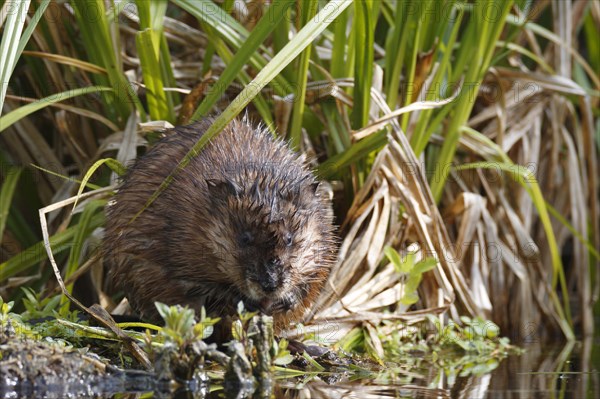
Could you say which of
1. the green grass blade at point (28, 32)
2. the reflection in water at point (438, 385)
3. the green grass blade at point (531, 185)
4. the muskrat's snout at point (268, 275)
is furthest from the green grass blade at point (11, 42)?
the green grass blade at point (531, 185)

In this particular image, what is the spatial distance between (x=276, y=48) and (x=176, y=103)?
561 millimetres

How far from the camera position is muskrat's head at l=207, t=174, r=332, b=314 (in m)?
3.12

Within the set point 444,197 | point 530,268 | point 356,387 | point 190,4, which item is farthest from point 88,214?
point 530,268

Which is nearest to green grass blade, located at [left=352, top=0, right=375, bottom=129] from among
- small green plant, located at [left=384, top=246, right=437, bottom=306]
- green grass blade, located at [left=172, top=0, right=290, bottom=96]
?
green grass blade, located at [left=172, top=0, right=290, bottom=96]

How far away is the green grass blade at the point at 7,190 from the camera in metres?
4.05

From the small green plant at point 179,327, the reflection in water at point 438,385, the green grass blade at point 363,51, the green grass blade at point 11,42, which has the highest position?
the green grass blade at point 363,51

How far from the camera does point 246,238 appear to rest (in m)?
3.16

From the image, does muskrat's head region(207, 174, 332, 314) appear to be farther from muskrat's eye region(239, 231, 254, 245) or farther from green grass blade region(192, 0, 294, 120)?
green grass blade region(192, 0, 294, 120)

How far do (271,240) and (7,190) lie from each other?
1588 millimetres

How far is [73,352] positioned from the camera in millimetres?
2832

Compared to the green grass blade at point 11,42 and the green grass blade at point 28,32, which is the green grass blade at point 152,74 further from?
the green grass blade at point 11,42

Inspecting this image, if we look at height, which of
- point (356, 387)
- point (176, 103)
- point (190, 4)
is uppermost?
point (190, 4)

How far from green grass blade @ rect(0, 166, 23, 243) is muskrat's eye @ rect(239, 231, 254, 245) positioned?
4.54ft

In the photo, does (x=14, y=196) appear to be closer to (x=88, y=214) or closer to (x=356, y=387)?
(x=88, y=214)
